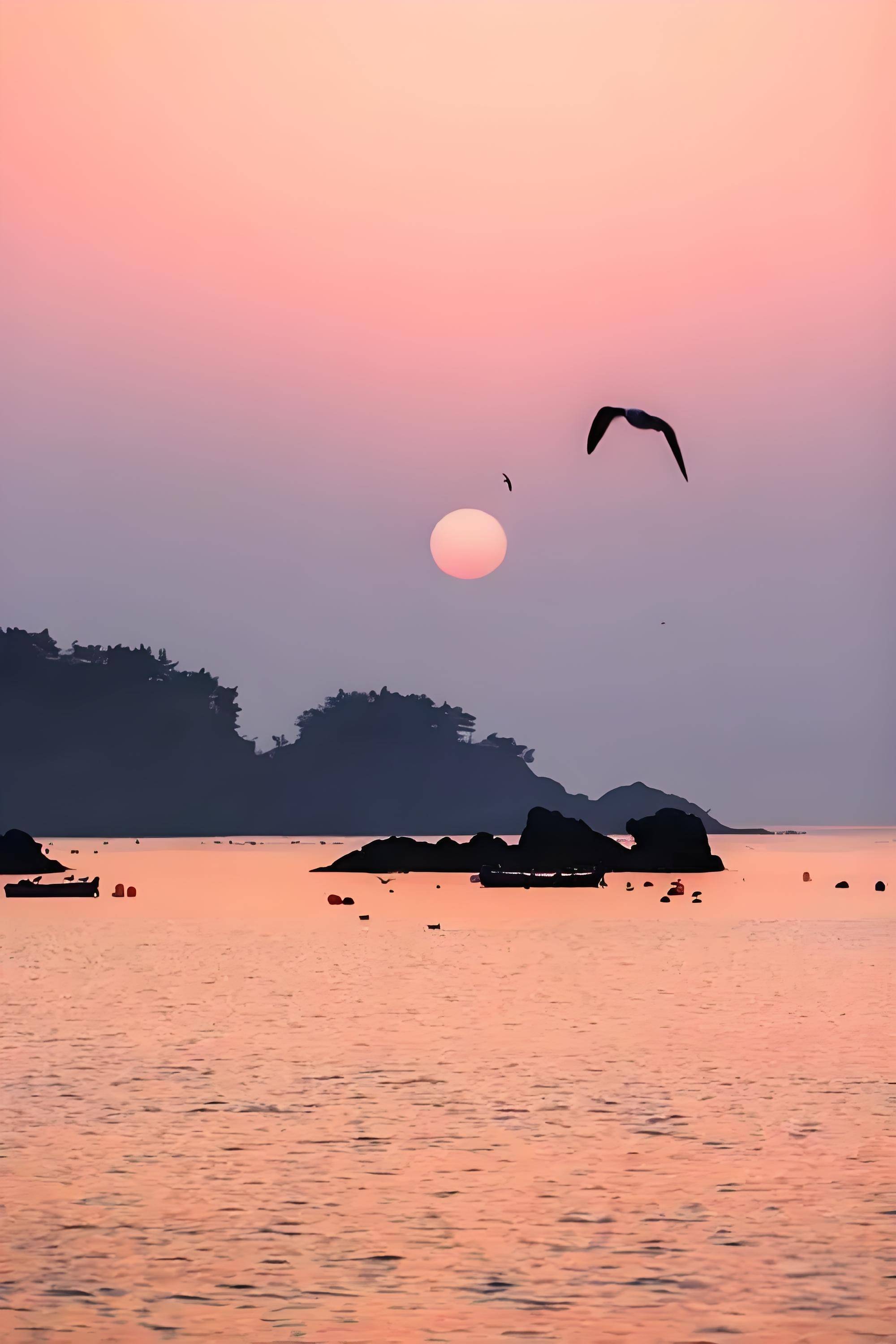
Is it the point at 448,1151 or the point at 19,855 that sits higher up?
the point at 19,855

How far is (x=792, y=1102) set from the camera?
66.0ft

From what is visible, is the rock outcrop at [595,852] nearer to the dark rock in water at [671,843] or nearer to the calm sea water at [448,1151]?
the dark rock in water at [671,843]

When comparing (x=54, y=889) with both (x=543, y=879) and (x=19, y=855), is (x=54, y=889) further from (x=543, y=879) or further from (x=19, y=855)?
(x=19, y=855)

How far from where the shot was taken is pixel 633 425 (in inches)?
940

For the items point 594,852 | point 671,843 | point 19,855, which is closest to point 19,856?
point 19,855

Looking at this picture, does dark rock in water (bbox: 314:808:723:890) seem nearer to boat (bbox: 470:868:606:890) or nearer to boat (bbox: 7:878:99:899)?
boat (bbox: 470:868:606:890)

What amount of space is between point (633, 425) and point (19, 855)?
83080 millimetres

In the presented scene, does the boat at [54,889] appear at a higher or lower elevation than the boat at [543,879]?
lower

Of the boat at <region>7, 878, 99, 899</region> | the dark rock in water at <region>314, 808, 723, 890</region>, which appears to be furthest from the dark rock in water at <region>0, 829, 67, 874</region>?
the boat at <region>7, 878, 99, 899</region>

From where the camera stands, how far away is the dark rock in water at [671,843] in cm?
10131

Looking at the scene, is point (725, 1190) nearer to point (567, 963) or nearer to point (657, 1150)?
point (657, 1150)

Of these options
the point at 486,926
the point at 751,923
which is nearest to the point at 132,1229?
the point at 486,926

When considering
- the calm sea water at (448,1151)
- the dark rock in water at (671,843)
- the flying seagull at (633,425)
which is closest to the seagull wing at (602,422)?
the flying seagull at (633,425)

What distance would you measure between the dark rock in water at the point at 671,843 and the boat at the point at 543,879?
15493 millimetres
